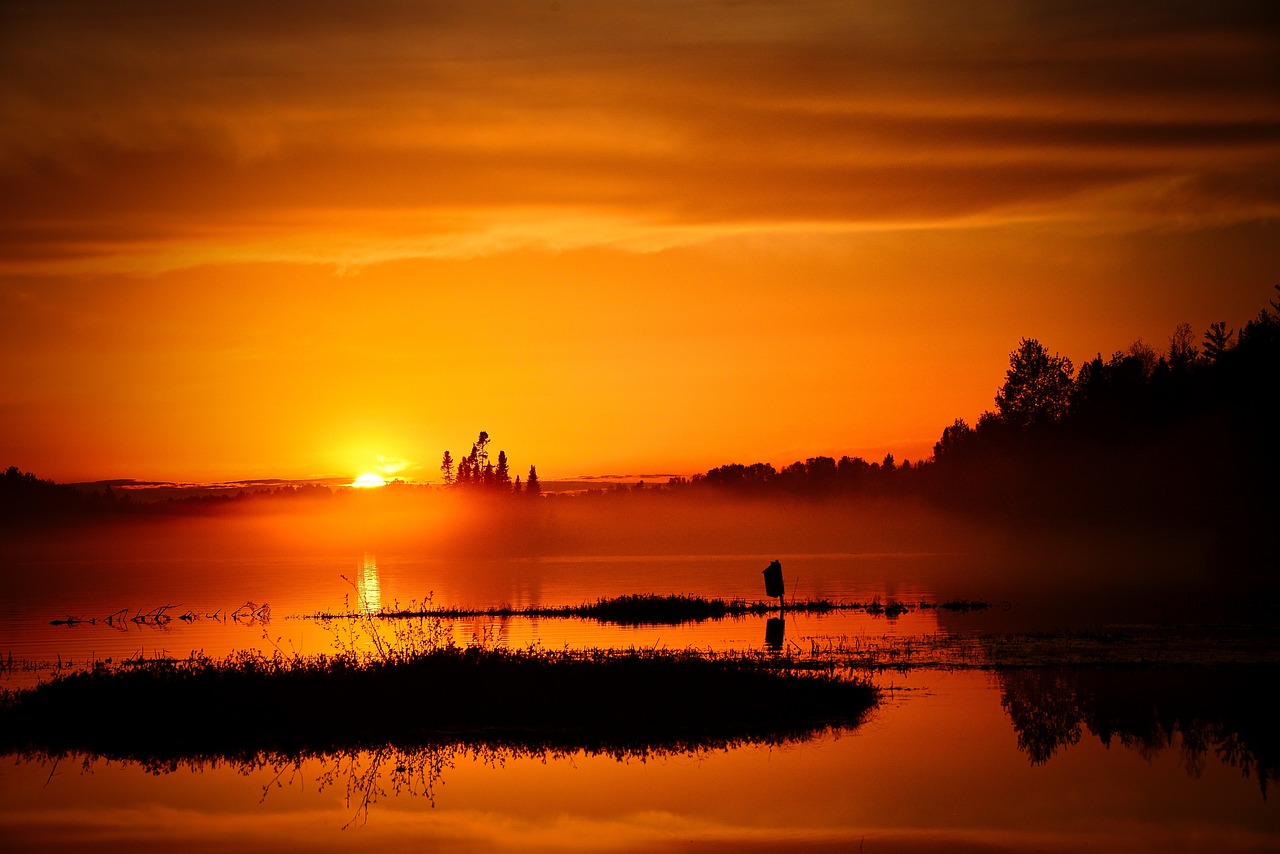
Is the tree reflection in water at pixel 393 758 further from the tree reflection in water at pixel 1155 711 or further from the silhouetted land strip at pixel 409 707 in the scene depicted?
the tree reflection in water at pixel 1155 711

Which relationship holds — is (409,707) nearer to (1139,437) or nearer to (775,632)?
(775,632)

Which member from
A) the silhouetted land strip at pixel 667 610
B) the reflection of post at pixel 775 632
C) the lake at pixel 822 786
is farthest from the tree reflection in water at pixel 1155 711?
the silhouetted land strip at pixel 667 610

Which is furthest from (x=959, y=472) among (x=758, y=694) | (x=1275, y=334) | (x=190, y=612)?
(x=758, y=694)

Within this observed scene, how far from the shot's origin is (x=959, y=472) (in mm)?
195875

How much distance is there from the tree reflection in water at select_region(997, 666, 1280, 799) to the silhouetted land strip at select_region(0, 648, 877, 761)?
15.2ft

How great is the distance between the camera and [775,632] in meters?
55.0

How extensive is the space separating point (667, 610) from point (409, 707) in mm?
36301

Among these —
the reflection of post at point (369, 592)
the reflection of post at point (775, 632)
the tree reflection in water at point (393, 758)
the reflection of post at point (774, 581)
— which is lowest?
the reflection of post at point (369, 592)

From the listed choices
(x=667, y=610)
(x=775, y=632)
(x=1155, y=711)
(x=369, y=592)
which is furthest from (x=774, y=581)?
(x=369, y=592)

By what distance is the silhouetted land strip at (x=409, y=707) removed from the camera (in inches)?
1159

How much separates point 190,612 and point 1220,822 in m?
65.2

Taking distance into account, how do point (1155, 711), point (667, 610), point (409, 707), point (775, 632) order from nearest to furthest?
point (409, 707), point (1155, 711), point (775, 632), point (667, 610)

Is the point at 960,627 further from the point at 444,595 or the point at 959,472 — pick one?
the point at 959,472

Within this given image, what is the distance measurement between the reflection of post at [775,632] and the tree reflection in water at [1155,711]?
36.3ft
